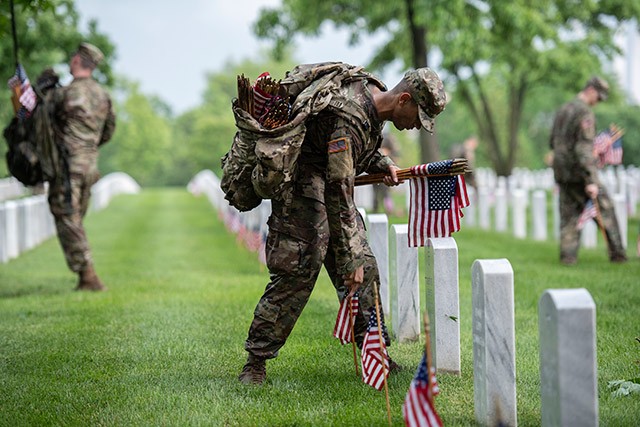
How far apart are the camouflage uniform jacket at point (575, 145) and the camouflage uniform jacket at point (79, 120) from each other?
6569mm

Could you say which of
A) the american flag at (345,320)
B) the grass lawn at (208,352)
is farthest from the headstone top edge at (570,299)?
the american flag at (345,320)

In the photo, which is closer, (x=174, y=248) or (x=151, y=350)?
(x=151, y=350)

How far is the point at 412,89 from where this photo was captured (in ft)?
20.9

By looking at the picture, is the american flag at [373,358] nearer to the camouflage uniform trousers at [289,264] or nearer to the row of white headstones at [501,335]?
the row of white headstones at [501,335]

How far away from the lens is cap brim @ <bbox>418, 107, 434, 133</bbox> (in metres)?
6.42

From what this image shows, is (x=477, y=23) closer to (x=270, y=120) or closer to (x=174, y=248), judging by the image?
(x=174, y=248)

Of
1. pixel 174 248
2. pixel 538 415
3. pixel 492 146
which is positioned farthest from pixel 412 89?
pixel 492 146

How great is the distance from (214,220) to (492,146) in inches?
636

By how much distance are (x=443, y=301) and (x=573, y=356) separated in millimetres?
2132

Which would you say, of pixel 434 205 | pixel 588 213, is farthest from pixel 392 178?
pixel 588 213

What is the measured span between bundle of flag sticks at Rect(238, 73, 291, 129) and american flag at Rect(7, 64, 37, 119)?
579 cm

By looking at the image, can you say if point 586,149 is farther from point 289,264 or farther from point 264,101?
point 264,101

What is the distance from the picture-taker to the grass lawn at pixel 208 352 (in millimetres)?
6266

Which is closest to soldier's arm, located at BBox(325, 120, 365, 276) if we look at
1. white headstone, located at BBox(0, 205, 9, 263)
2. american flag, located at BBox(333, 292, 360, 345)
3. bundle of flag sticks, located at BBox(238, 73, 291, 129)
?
bundle of flag sticks, located at BBox(238, 73, 291, 129)
